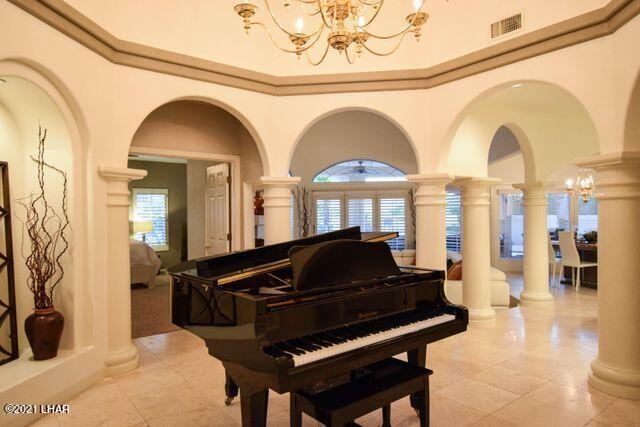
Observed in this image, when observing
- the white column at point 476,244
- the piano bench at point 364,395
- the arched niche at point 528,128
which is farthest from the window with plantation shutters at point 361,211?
the piano bench at point 364,395

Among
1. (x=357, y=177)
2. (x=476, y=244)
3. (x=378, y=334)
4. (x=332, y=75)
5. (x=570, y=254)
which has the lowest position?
(x=570, y=254)

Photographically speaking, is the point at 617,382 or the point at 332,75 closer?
the point at 617,382

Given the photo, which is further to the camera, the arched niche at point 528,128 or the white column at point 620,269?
the arched niche at point 528,128

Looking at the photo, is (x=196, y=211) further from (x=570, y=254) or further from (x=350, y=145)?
(x=570, y=254)

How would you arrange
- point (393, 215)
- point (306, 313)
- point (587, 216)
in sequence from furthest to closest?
point (393, 215)
point (587, 216)
point (306, 313)

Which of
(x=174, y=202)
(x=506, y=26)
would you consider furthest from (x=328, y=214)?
(x=506, y=26)

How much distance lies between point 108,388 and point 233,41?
3659 mm

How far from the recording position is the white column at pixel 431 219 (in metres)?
5.07

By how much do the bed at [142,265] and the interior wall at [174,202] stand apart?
2430 millimetres

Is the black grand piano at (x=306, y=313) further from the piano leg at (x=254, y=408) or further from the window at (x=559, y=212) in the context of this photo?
the window at (x=559, y=212)

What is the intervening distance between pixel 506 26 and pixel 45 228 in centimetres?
460

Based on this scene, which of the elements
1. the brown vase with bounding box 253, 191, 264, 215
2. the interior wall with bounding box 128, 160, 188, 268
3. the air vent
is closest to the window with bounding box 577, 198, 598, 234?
the air vent

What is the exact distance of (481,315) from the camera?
5660 mm

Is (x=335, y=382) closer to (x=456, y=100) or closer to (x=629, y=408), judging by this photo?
(x=629, y=408)
